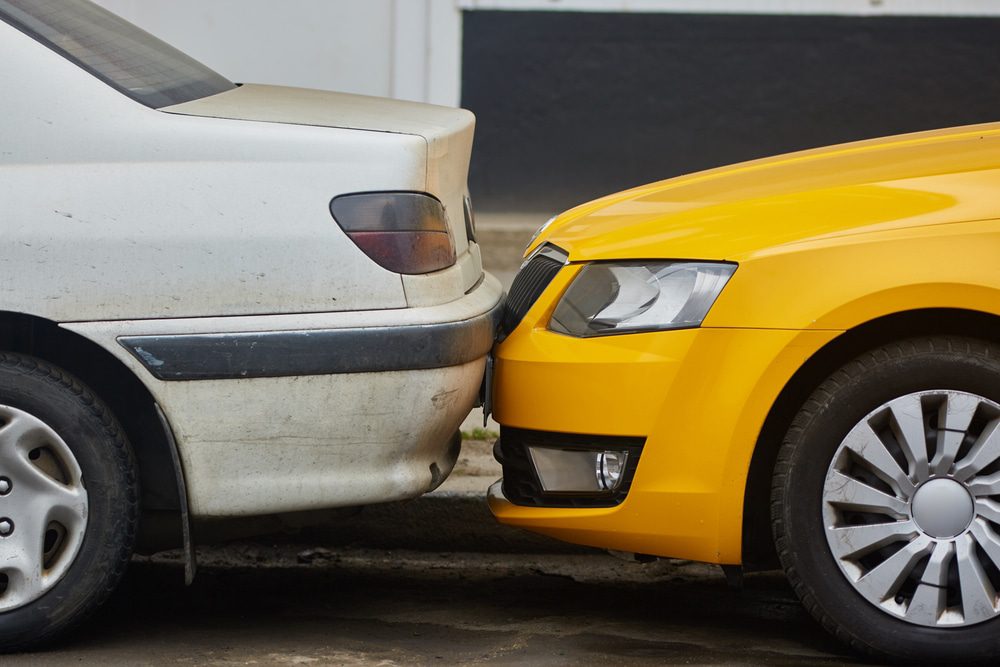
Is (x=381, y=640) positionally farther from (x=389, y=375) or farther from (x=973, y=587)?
(x=973, y=587)

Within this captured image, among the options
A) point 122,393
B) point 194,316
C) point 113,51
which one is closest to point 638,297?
point 194,316

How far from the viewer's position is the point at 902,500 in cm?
333

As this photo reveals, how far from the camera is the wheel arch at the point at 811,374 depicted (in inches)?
133

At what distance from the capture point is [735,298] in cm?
336

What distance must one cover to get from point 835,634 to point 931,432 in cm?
52

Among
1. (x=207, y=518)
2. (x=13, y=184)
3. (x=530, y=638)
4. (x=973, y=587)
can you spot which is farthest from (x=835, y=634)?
(x=13, y=184)

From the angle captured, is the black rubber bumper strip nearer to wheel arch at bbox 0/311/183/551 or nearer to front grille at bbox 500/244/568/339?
wheel arch at bbox 0/311/183/551

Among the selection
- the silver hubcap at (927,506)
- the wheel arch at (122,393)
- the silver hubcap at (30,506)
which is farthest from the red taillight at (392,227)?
the silver hubcap at (927,506)

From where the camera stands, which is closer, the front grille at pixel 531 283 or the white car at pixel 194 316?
the white car at pixel 194 316

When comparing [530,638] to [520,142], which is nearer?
[530,638]

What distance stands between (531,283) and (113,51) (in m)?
1.24

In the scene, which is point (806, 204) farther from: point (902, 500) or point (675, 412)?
point (902, 500)

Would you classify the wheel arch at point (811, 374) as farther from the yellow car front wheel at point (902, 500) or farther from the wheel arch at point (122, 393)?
the wheel arch at point (122, 393)

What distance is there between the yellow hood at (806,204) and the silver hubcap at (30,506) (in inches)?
53.1
